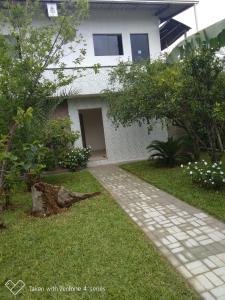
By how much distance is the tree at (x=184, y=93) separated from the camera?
719 centimetres

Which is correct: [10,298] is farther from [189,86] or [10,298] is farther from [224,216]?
[189,86]

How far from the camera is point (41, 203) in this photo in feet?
21.7

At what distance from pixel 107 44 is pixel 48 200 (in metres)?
10.2

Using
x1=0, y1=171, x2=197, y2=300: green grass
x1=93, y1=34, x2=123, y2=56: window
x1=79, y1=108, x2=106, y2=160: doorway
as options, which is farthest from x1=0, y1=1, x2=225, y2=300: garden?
x1=79, y1=108, x2=106, y2=160: doorway

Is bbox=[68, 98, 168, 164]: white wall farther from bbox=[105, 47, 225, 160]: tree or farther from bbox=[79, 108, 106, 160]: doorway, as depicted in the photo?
bbox=[79, 108, 106, 160]: doorway

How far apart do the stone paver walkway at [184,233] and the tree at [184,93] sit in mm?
2359

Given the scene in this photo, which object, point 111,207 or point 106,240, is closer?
point 106,240

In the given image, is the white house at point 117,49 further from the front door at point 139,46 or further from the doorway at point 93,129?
the doorway at point 93,129

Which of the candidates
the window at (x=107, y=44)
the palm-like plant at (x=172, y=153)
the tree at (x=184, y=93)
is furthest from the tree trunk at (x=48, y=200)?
the window at (x=107, y=44)

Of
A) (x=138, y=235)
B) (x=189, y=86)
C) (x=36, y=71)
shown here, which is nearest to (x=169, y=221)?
(x=138, y=235)

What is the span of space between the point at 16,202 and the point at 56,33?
203 inches

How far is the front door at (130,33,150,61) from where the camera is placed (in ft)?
48.8

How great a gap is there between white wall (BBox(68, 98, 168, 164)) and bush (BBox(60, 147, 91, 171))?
2.54 ft

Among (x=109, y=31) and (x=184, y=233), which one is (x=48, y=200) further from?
(x=109, y=31)
